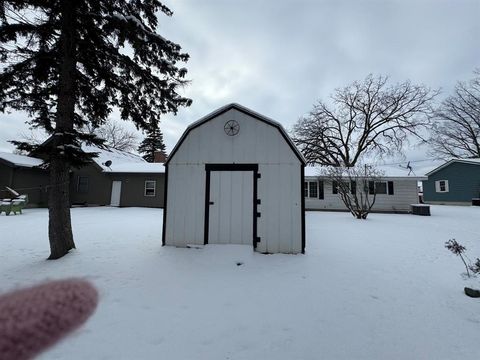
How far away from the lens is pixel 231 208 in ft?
21.3

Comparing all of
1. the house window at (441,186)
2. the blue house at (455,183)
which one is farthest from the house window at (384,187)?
the house window at (441,186)

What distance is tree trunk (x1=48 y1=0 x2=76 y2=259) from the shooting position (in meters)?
5.47

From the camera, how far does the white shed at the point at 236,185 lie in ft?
20.5

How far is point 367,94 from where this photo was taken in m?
26.2

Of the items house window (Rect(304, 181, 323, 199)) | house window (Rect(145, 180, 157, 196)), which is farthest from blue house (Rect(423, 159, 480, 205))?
house window (Rect(145, 180, 157, 196))

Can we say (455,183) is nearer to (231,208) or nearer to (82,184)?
(231,208)

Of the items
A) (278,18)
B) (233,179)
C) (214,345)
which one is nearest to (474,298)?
(214,345)

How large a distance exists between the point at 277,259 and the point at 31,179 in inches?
764

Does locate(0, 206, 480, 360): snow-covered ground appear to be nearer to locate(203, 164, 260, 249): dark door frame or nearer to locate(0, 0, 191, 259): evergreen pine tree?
locate(203, 164, 260, 249): dark door frame

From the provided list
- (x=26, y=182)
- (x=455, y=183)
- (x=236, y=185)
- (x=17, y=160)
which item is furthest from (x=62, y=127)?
(x=455, y=183)

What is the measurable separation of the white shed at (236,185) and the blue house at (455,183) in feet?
80.1

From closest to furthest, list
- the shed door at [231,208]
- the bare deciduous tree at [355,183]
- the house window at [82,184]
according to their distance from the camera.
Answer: the shed door at [231,208] < the bare deciduous tree at [355,183] < the house window at [82,184]

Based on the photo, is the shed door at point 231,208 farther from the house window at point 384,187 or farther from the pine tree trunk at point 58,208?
the house window at point 384,187

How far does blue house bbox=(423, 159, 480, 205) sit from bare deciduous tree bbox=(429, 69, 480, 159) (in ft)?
16.3
